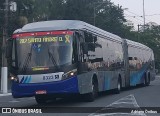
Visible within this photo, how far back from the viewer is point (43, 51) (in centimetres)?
1853

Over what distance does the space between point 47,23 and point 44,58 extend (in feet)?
6.05

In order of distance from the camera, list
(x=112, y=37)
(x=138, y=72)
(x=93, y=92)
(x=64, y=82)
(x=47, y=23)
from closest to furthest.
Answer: (x=64, y=82), (x=47, y=23), (x=93, y=92), (x=112, y=37), (x=138, y=72)

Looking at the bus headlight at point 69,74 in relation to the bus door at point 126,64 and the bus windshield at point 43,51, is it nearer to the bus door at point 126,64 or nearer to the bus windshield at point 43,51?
the bus windshield at point 43,51

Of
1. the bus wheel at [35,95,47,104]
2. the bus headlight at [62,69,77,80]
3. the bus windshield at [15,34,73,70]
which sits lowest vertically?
the bus wheel at [35,95,47,104]

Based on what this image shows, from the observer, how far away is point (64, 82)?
18125mm

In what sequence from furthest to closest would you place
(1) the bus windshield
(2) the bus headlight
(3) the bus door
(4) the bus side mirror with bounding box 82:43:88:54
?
(3) the bus door < (4) the bus side mirror with bounding box 82:43:88:54 < (1) the bus windshield < (2) the bus headlight

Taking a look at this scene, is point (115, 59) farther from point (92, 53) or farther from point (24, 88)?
point (24, 88)

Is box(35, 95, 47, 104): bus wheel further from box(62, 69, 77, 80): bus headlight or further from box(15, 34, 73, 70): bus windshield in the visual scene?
box(62, 69, 77, 80): bus headlight

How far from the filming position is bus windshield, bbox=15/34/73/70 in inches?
723

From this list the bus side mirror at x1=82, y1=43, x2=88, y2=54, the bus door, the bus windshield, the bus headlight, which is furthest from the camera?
the bus door

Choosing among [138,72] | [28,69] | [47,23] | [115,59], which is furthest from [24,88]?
[138,72]

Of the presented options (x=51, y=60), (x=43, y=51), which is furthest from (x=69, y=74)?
(x=43, y=51)

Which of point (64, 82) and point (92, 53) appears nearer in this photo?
point (64, 82)

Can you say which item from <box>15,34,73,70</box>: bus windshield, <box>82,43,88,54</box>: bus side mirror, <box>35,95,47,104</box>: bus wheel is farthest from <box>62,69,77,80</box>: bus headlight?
<box>35,95,47,104</box>: bus wheel
